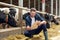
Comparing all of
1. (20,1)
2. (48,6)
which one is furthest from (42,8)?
(20,1)

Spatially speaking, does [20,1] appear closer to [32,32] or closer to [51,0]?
[32,32]

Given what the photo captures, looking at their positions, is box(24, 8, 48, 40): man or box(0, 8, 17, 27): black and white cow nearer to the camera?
box(24, 8, 48, 40): man

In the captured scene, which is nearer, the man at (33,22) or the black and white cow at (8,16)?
the man at (33,22)

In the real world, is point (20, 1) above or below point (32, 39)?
above

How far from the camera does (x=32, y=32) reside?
768 cm

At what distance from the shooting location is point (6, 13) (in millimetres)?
8320

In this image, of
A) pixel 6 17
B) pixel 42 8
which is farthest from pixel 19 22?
pixel 42 8

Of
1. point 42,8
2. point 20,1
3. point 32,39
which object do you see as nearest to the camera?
point 32,39

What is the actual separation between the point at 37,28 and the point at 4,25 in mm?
1290

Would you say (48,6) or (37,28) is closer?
(37,28)

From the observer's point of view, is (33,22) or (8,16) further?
(8,16)

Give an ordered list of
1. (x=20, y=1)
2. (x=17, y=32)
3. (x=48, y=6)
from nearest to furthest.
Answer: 1. (x=17, y=32)
2. (x=20, y=1)
3. (x=48, y=6)

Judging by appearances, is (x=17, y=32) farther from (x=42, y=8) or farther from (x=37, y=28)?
(x=42, y=8)

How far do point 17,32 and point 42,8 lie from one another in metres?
4.54
